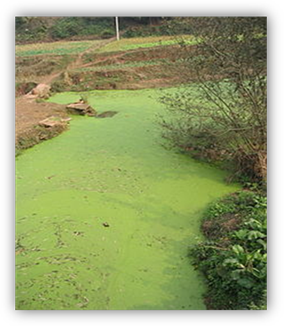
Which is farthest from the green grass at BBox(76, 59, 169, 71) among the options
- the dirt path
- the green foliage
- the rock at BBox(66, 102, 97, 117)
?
the green foliage

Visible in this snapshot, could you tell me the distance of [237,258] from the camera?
345 centimetres

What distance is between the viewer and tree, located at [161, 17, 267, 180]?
5.14 metres

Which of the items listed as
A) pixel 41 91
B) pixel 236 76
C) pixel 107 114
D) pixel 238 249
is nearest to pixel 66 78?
pixel 41 91

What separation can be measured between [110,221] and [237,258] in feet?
5.50

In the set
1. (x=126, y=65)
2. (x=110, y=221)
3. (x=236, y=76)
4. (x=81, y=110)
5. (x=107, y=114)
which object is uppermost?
(x=236, y=76)

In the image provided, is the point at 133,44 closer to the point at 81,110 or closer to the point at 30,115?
the point at 81,110

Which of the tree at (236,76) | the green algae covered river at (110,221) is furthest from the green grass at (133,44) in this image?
the tree at (236,76)

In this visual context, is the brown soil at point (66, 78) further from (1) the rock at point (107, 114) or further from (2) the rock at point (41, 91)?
(1) the rock at point (107, 114)

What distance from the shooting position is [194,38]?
5.92m

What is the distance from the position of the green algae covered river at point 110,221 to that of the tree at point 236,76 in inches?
18.8

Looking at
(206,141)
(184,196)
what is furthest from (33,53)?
(184,196)

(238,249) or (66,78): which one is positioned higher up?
(66,78)

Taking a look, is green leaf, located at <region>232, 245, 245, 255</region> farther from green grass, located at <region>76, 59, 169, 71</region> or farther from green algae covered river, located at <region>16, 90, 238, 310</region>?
green grass, located at <region>76, 59, 169, 71</region>

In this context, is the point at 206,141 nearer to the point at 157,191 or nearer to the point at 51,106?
the point at 157,191
